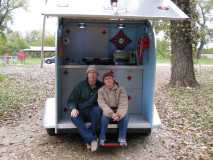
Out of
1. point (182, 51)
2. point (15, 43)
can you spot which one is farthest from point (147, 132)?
point (15, 43)

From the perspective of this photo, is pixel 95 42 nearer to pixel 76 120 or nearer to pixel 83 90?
pixel 83 90

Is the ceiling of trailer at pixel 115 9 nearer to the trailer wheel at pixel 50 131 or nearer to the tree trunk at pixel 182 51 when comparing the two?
the trailer wheel at pixel 50 131

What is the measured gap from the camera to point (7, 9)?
Answer: 132ft

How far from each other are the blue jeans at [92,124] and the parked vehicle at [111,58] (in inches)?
8.9

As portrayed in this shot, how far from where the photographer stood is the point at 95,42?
7.40 m

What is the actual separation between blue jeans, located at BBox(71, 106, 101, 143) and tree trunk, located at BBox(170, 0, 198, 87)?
23.9 feet

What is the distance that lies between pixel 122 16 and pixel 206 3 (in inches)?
2013

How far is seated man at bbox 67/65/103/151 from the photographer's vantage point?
607 cm

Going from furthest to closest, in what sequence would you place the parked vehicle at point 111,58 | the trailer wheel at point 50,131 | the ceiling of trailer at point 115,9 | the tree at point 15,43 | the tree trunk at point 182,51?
1. the tree at point 15,43
2. the tree trunk at point 182,51
3. the trailer wheel at point 50,131
4. the parked vehicle at point 111,58
5. the ceiling of trailer at point 115,9

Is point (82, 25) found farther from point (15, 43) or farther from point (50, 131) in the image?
point (15, 43)

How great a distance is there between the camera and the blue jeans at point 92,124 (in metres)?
6.06

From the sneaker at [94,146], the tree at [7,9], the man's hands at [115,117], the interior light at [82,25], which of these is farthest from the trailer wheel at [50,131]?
the tree at [7,9]

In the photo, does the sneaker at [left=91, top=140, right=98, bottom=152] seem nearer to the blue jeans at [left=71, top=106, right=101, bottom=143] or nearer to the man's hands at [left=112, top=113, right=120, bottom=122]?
the blue jeans at [left=71, top=106, right=101, bottom=143]

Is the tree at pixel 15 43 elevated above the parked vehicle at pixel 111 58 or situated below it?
below
